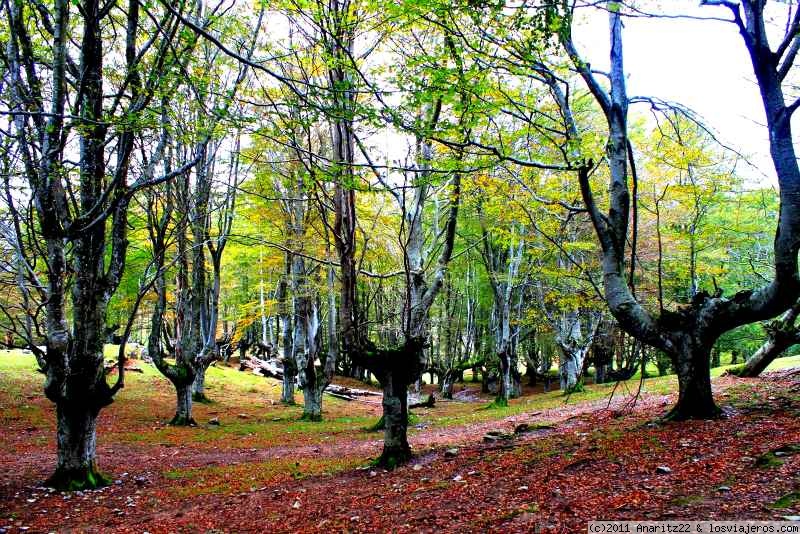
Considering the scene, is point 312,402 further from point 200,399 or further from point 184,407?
point 200,399

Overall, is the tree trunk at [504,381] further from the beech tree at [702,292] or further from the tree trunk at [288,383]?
the beech tree at [702,292]

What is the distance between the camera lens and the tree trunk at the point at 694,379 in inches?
246

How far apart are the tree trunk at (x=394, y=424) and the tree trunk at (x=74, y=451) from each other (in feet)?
14.9

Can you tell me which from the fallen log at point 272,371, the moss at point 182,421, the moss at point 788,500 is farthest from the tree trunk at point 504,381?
the moss at point 788,500

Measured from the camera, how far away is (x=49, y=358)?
7.04 metres

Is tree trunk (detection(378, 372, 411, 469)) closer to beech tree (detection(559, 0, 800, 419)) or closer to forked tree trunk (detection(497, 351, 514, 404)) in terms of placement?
beech tree (detection(559, 0, 800, 419))

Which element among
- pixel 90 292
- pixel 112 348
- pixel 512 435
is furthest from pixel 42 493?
pixel 112 348

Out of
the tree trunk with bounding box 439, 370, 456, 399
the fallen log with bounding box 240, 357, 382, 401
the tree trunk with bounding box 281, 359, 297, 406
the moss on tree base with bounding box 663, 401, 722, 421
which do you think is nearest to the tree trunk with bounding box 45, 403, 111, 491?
the moss on tree base with bounding box 663, 401, 722, 421

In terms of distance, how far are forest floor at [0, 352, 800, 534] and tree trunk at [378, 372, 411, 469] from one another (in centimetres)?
30

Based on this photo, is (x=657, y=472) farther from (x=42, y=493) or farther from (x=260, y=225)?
(x=260, y=225)

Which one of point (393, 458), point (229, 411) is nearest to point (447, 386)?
point (229, 411)

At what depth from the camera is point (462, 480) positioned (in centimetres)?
587

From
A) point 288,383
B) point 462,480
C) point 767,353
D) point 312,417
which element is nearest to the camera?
point 462,480

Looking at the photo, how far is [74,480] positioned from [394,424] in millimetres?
4932
